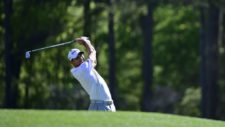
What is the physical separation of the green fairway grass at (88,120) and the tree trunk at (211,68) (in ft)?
69.5

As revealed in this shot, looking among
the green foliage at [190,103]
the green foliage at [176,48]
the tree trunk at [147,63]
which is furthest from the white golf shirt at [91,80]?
the green foliage at [176,48]

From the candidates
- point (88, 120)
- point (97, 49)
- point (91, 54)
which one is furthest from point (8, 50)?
point (88, 120)

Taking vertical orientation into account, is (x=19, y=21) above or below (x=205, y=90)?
above

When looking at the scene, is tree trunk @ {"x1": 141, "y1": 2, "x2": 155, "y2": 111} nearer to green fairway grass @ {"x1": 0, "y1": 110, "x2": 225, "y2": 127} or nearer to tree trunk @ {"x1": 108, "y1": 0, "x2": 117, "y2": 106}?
tree trunk @ {"x1": 108, "y1": 0, "x2": 117, "y2": 106}

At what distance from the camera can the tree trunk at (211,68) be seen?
109 ft

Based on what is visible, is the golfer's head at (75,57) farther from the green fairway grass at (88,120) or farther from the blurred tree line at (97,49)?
the blurred tree line at (97,49)

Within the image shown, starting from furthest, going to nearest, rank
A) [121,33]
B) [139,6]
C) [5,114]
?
[121,33] < [139,6] < [5,114]

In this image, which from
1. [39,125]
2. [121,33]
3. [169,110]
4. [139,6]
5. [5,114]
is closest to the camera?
[39,125]

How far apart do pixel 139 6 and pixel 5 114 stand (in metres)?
25.0

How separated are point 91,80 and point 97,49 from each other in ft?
101

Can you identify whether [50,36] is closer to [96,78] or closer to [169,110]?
[169,110]

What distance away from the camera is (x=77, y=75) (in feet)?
38.7

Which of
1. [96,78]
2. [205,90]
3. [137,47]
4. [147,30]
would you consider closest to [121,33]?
[137,47]

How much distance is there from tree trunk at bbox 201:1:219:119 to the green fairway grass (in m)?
21.2
